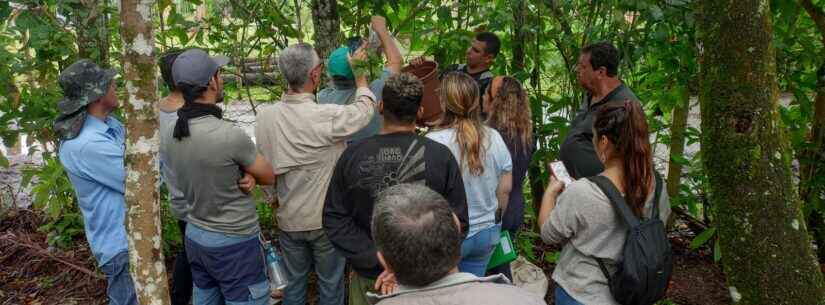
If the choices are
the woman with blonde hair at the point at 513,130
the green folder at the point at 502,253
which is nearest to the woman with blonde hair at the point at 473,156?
the green folder at the point at 502,253

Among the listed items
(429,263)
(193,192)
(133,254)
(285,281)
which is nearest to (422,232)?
(429,263)

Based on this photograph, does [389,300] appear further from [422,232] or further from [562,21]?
[562,21]

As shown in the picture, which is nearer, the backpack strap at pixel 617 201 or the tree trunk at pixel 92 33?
the backpack strap at pixel 617 201

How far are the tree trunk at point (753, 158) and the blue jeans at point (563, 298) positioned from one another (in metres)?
0.69

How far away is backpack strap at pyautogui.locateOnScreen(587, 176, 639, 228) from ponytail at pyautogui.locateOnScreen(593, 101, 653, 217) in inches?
2.7

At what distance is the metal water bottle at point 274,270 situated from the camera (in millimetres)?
3846

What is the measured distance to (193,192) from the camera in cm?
344

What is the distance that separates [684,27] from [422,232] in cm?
315

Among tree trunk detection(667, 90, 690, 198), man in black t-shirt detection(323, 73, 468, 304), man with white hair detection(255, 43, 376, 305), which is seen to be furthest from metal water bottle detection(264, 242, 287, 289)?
tree trunk detection(667, 90, 690, 198)

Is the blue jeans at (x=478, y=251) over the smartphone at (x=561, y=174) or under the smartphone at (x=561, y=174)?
under

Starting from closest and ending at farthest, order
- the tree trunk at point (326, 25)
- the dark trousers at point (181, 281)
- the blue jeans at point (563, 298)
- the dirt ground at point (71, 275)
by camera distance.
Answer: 1. the blue jeans at point (563, 298)
2. the dark trousers at point (181, 281)
3. the tree trunk at point (326, 25)
4. the dirt ground at point (71, 275)

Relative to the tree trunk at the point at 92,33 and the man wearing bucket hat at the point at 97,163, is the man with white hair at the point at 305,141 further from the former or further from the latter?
the tree trunk at the point at 92,33

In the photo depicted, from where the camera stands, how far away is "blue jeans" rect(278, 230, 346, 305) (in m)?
3.74

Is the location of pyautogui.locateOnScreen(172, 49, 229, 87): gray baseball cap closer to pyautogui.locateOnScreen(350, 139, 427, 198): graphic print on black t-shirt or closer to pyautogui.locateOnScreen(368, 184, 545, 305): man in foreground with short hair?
pyautogui.locateOnScreen(350, 139, 427, 198): graphic print on black t-shirt
